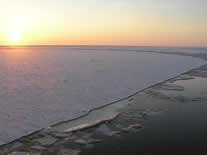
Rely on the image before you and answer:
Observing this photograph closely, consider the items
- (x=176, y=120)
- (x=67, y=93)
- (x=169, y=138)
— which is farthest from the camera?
(x=67, y=93)

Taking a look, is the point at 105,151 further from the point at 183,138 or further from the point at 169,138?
the point at 183,138

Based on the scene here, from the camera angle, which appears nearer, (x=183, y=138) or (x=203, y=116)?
(x=183, y=138)

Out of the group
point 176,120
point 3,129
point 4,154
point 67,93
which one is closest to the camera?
point 4,154

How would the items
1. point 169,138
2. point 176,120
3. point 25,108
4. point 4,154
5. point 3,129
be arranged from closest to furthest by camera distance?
point 4,154 → point 169,138 → point 3,129 → point 176,120 → point 25,108

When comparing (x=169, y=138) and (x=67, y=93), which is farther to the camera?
(x=67, y=93)

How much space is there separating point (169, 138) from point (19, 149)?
3743 mm

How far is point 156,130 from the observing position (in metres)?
5.61

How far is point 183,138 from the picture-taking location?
202 inches

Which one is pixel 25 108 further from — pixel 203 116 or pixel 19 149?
pixel 203 116

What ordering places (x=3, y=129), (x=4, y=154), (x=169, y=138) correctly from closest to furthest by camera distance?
1. (x=4, y=154)
2. (x=169, y=138)
3. (x=3, y=129)

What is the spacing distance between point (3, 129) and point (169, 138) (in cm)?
454

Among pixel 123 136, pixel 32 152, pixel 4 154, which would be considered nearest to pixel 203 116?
pixel 123 136

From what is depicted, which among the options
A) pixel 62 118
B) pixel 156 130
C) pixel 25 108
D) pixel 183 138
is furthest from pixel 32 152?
pixel 183 138

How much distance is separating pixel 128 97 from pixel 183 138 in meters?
4.31
